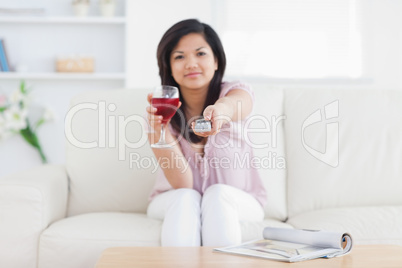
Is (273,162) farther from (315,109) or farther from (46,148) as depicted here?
(46,148)

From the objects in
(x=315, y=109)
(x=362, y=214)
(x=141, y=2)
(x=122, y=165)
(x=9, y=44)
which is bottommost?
(x=362, y=214)

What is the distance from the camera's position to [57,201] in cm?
217

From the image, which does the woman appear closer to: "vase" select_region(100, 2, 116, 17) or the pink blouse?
the pink blouse

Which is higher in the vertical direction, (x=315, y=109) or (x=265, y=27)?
(x=265, y=27)

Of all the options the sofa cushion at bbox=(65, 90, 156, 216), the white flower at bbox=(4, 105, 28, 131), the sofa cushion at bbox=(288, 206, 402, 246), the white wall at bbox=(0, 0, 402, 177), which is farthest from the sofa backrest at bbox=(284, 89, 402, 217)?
the white flower at bbox=(4, 105, 28, 131)

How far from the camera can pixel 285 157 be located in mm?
2461

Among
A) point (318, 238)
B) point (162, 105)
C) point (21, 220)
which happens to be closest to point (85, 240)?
point (21, 220)

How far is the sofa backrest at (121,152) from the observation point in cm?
236

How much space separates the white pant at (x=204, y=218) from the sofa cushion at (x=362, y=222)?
0.33 meters

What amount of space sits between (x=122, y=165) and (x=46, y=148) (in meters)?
1.97

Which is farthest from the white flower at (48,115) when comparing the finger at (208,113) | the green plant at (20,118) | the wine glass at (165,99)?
the finger at (208,113)

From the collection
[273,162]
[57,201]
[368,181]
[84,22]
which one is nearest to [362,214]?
[368,181]

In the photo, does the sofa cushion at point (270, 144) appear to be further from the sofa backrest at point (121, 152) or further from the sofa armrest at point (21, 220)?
the sofa armrest at point (21, 220)

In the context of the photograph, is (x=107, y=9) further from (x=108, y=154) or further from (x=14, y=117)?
(x=108, y=154)
